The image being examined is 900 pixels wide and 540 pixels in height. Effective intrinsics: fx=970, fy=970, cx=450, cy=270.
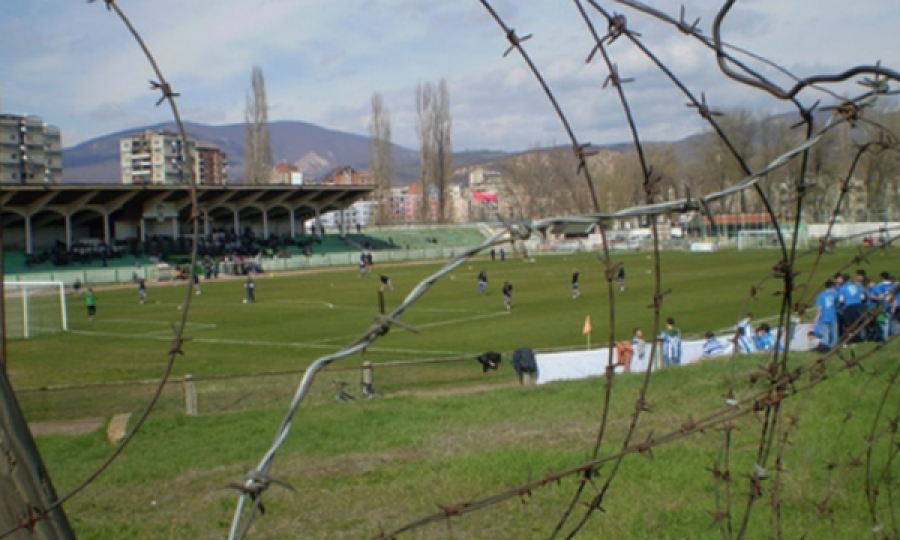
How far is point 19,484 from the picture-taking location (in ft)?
7.78

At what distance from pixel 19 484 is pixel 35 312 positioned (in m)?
36.9

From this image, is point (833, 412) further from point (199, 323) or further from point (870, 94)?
point (199, 323)

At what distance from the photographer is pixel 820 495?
647 centimetres

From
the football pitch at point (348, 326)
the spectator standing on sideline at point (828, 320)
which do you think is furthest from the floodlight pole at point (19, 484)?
the spectator standing on sideline at point (828, 320)

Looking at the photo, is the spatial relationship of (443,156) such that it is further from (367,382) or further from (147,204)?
(367,382)

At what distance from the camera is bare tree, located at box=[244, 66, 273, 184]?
98188 millimetres

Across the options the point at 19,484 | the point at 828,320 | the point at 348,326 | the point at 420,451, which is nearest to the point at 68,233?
the point at 348,326

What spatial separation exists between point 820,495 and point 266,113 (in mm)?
96654

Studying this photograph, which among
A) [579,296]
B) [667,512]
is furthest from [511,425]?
[579,296]

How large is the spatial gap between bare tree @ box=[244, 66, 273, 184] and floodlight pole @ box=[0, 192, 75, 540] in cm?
9765

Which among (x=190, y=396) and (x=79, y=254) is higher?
(x=79, y=254)

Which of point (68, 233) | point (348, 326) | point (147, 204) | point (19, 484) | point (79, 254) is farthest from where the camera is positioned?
point (147, 204)

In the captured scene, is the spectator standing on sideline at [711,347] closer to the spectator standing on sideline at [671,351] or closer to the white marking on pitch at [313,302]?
the spectator standing on sideline at [671,351]

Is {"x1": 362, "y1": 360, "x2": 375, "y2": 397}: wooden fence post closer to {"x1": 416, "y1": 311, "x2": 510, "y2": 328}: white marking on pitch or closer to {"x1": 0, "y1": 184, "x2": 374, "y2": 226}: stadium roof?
{"x1": 416, "y1": 311, "x2": 510, "y2": 328}: white marking on pitch
